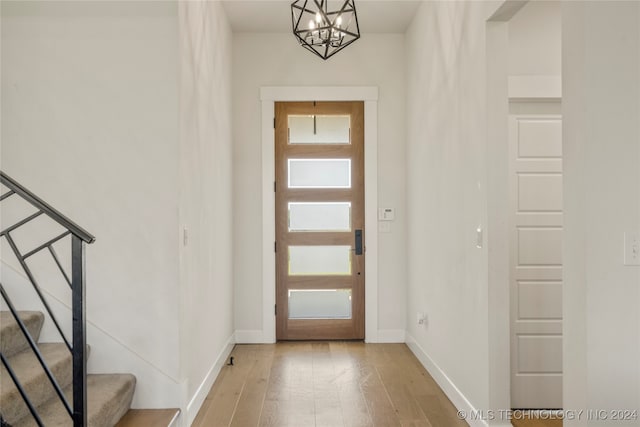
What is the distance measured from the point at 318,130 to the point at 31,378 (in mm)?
3300

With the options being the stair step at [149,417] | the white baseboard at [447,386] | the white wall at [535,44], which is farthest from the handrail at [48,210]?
the white wall at [535,44]

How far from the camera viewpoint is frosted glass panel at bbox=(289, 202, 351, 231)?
4.80m

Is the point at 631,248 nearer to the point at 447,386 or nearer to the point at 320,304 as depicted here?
the point at 447,386

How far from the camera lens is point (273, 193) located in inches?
186

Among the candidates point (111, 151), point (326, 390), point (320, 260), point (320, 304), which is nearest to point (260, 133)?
point (320, 260)

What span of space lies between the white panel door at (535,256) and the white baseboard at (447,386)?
335 mm

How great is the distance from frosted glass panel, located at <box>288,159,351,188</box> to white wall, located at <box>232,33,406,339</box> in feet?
1.11

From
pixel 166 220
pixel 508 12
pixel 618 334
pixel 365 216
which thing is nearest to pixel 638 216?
pixel 618 334

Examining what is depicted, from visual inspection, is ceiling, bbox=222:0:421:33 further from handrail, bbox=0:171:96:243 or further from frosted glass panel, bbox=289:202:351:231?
handrail, bbox=0:171:96:243

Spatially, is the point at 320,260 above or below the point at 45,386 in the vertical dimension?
above

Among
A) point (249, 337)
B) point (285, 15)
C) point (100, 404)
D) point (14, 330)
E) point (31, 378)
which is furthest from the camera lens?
point (249, 337)

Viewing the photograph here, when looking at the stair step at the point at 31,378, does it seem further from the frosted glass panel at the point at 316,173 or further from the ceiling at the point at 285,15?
the ceiling at the point at 285,15

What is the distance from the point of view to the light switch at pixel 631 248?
1.71m

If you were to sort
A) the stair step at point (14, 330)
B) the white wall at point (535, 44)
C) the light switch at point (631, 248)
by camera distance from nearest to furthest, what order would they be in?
1. the light switch at point (631, 248)
2. the stair step at point (14, 330)
3. the white wall at point (535, 44)
